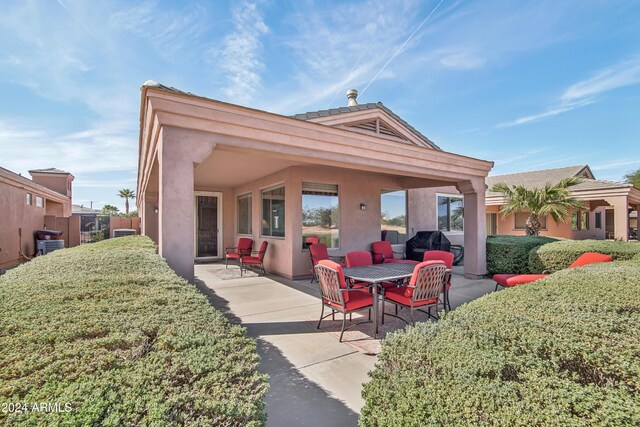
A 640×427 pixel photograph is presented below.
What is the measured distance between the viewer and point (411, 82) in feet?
32.2

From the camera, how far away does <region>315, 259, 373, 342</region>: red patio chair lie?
422 centimetres

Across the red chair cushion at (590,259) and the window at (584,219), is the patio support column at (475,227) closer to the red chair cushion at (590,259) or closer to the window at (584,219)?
the red chair cushion at (590,259)

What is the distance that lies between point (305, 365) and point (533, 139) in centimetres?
2071

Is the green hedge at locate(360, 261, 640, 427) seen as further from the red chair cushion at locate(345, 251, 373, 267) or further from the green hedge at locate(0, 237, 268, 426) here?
the red chair cushion at locate(345, 251, 373, 267)

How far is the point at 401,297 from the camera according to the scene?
4668 millimetres

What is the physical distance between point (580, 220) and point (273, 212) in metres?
20.1

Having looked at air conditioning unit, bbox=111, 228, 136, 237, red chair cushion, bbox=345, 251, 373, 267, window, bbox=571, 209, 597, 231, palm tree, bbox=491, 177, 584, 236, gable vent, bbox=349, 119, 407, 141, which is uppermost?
gable vent, bbox=349, 119, 407, 141

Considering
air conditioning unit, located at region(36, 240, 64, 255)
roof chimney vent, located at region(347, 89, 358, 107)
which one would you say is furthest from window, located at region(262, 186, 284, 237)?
air conditioning unit, located at region(36, 240, 64, 255)

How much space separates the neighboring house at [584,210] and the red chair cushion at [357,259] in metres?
13.9

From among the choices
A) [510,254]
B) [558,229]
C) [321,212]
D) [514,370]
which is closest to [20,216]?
[321,212]

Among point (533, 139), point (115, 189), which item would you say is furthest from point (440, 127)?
point (115, 189)

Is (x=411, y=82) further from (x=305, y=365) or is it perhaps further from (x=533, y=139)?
(x=533, y=139)

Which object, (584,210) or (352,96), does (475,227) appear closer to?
(352,96)

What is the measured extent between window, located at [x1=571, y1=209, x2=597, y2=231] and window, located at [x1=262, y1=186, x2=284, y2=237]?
61.7ft
